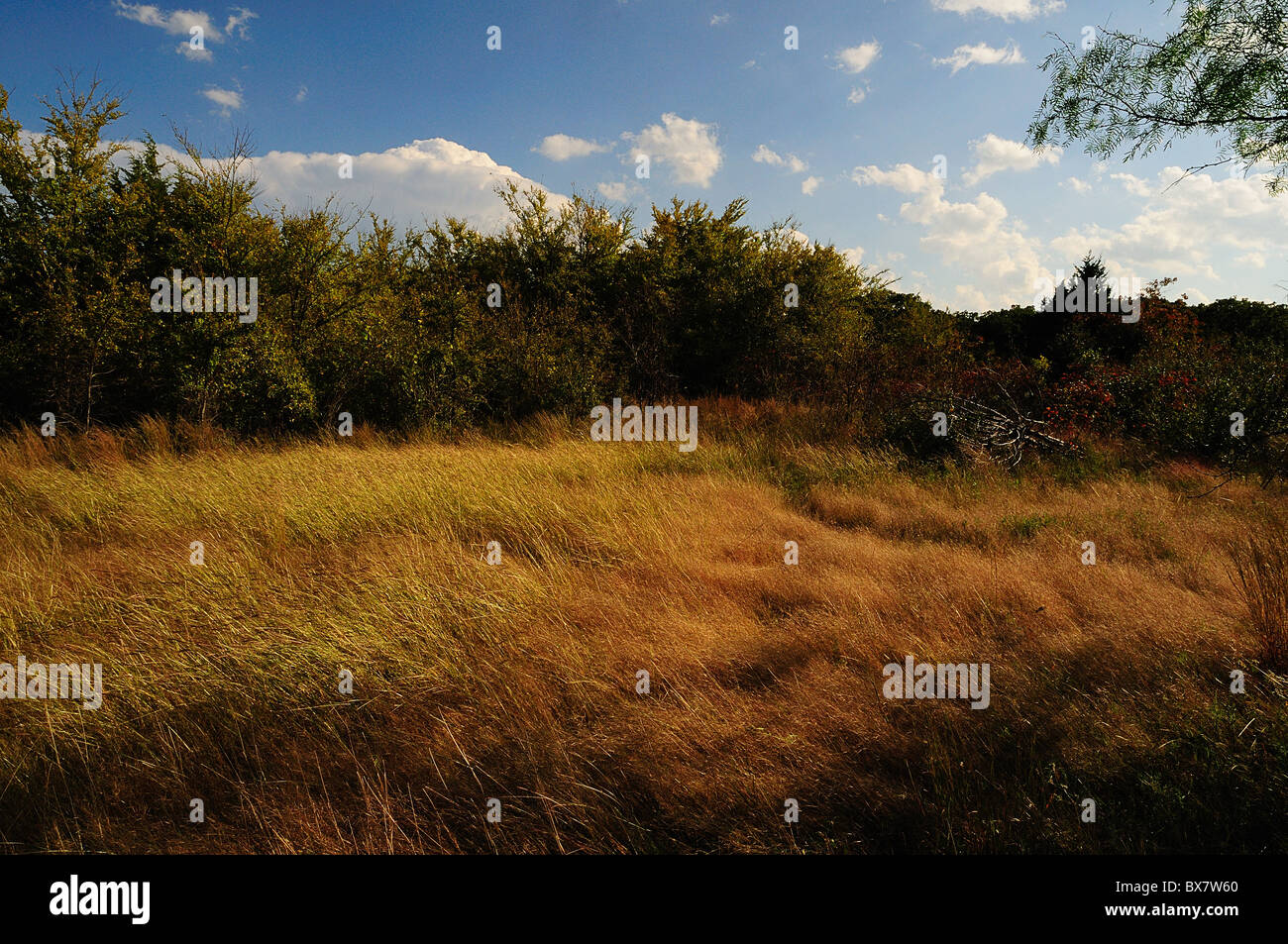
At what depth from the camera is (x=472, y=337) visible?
39.6 feet

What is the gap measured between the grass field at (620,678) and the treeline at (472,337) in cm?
433

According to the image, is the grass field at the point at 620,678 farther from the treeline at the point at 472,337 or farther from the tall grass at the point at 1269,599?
the treeline at the point at 472,337

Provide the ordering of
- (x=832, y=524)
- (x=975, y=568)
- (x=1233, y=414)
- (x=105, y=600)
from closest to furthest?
(x=105, y=600), (x=975, y=568), (x=832, y=524), (x=1233, y=414)

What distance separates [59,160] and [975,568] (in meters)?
15.2

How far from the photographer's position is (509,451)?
8031 millimetres

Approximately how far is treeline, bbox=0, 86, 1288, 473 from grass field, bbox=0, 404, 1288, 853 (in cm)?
433

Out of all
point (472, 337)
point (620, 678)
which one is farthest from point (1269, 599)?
point (472, 337)

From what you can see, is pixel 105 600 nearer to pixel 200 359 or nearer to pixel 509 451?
pixel 509 451

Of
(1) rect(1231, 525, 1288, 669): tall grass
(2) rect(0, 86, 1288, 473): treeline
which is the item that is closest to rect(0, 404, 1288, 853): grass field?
(1) rect(1231, 525, 1288, 669): tall grass

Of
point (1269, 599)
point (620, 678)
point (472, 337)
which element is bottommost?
point (620, 678)

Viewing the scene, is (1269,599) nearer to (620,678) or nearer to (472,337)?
(620,678)

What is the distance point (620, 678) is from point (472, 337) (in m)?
10.4

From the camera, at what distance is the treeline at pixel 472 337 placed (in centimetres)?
916

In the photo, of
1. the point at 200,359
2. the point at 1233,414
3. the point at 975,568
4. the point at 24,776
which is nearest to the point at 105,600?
the point at 24,776
